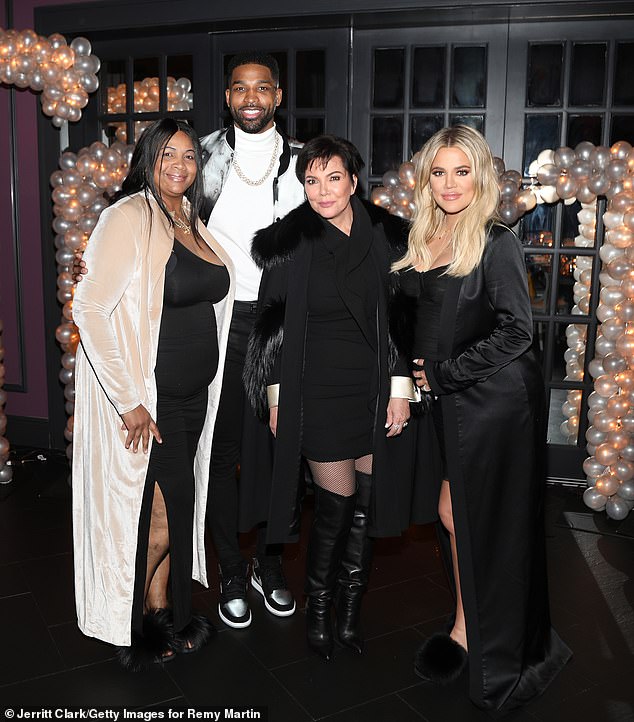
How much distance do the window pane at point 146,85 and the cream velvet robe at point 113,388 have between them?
8.62ft

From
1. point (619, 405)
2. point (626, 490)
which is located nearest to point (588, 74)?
point (619, 405)

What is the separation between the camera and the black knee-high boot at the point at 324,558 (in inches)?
102

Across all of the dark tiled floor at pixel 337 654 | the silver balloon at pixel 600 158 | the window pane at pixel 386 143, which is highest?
the window pane at pixel 386 143

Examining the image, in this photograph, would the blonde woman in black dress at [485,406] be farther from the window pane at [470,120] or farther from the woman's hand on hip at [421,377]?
the window pane at [470,120]

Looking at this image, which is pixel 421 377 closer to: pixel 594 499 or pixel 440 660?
pixel 440 660

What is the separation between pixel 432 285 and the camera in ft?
7.82

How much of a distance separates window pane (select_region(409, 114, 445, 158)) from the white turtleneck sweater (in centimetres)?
204

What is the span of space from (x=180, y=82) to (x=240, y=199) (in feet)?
7.57

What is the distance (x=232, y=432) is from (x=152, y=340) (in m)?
0.68

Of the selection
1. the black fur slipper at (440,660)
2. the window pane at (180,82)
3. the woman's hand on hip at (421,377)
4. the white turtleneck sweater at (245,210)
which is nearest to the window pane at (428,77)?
the window pane at (180,82)

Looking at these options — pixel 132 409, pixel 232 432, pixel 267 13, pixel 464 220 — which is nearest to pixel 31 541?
pixel 232 432

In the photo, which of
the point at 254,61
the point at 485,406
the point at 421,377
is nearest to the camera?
the point at 485,406

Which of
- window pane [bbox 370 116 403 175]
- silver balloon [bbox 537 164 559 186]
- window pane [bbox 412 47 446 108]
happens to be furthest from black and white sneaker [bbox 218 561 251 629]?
window pane [bbox 412 47 446 108]

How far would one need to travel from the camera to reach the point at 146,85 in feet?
16.0
